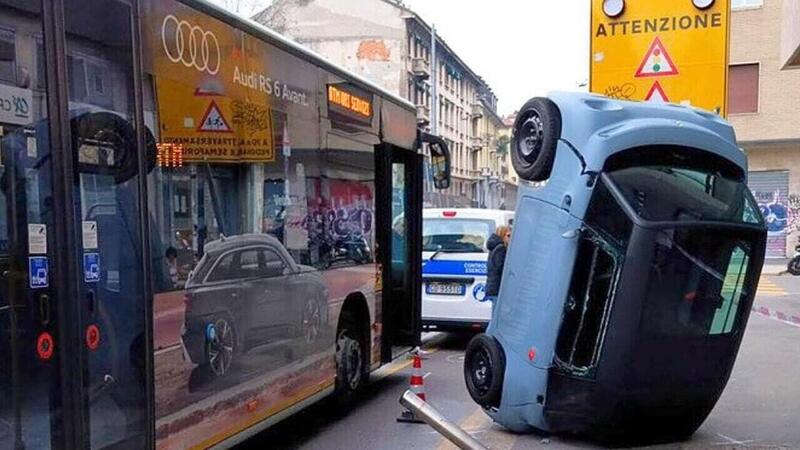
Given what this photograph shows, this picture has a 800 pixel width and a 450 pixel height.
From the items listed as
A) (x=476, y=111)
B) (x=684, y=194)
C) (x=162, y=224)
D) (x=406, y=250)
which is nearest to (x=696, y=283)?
(x=684, y=194)

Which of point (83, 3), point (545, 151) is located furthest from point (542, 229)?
point (83, 3)

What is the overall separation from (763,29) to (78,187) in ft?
99.6

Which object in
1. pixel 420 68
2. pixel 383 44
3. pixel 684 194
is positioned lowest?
pixel 684 194

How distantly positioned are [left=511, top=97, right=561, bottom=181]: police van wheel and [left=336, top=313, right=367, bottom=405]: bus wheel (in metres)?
2.20

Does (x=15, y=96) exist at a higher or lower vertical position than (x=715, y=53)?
lower

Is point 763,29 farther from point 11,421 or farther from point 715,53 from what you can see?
point 11,421

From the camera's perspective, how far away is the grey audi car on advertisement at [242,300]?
179 inches

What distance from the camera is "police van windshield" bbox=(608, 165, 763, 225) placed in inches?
216

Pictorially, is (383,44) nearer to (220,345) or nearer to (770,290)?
(770,290)

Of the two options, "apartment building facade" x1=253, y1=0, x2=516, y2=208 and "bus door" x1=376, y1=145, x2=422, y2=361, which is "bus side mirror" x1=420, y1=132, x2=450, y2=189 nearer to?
"bus door" x1=376, y1=145, x2=422, y2=361

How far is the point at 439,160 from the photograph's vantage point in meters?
9.74

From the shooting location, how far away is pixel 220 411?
4820 mm

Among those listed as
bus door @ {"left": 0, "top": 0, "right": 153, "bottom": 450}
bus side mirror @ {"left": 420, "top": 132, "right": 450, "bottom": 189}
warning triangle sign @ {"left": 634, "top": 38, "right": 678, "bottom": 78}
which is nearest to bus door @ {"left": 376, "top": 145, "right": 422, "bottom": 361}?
bus side mirror @ {"left": 420, "top": 132, "right": 450, "bottom": 189}

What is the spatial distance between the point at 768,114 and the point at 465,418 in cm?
2600
